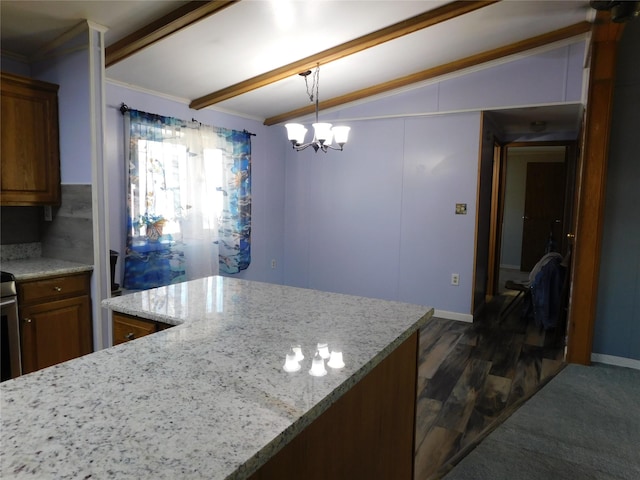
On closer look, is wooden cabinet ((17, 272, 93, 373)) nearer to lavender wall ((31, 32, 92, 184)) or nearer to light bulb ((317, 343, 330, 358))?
lavender wall ((31, 32, 92, 184))

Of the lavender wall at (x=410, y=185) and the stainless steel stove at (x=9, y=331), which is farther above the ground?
the lavender wall at (x=410, y=185)

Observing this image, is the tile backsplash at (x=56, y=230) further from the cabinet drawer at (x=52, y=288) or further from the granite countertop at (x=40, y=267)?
the cabinet drawer at (x=52, y=288)

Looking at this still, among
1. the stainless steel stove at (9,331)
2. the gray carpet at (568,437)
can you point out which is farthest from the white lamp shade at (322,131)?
the gray carpet at (568,437)

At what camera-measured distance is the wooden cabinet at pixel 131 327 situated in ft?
5.16

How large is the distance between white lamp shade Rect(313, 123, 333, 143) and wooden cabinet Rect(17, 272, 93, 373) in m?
1.98

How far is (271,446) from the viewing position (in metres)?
0.75

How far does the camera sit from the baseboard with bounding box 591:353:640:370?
10.5 ft

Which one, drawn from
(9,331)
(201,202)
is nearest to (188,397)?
(9,331)

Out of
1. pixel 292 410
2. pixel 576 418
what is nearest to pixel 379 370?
pixel 292 410

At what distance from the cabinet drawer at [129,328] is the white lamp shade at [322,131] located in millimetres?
2172

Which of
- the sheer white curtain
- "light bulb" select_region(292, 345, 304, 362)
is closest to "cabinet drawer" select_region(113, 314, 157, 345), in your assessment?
"light bulb" select_region(292, 345, 304, 362)

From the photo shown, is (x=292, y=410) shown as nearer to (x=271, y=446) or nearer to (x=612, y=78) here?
(x=271, y=446)

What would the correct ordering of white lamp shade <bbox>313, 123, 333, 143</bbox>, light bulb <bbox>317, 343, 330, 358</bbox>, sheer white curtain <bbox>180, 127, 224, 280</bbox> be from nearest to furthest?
light bulb <bbox>317, 343, 330, 358</bbox>, white lamp shade <bbox>313, 123, 333, 143</bbox>, sheer white curtain <bbox>180, 127, 224, 280</bbox>

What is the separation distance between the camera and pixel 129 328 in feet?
5.46
